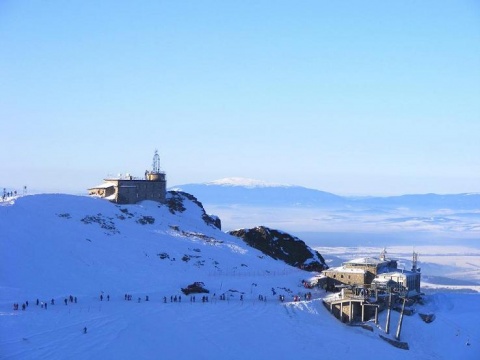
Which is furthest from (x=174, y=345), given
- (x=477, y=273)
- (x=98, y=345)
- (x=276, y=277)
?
(x=477, y=273)

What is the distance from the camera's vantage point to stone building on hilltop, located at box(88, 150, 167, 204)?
320 ft

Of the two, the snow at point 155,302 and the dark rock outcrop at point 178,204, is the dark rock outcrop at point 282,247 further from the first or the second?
the snow at point 155,302

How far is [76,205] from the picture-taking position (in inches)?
3418

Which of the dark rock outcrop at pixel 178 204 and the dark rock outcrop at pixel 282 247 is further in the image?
the dark rock outcrop at pixel 178 204

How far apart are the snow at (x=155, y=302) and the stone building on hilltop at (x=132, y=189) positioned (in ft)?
16.6

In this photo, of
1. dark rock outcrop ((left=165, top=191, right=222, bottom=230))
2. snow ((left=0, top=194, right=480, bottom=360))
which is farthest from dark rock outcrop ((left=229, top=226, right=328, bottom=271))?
snow ((left=0, top=194, right=480, bottom=360))

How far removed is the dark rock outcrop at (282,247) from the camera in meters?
99.2

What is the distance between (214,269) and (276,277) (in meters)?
7.51

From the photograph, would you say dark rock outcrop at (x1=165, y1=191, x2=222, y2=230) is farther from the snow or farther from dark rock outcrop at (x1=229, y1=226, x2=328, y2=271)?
the snow

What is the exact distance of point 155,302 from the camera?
64.8 metres

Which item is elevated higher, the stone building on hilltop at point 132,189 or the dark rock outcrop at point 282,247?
the stone building on hilltop at point 132,189

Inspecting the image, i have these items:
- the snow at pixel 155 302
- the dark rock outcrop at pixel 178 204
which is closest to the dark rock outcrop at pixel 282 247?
the dark rock outcrop at pixel 178 204

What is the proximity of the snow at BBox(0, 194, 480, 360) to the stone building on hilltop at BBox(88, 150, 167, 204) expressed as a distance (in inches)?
199

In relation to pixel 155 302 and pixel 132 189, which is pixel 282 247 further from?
pixel 155 302
